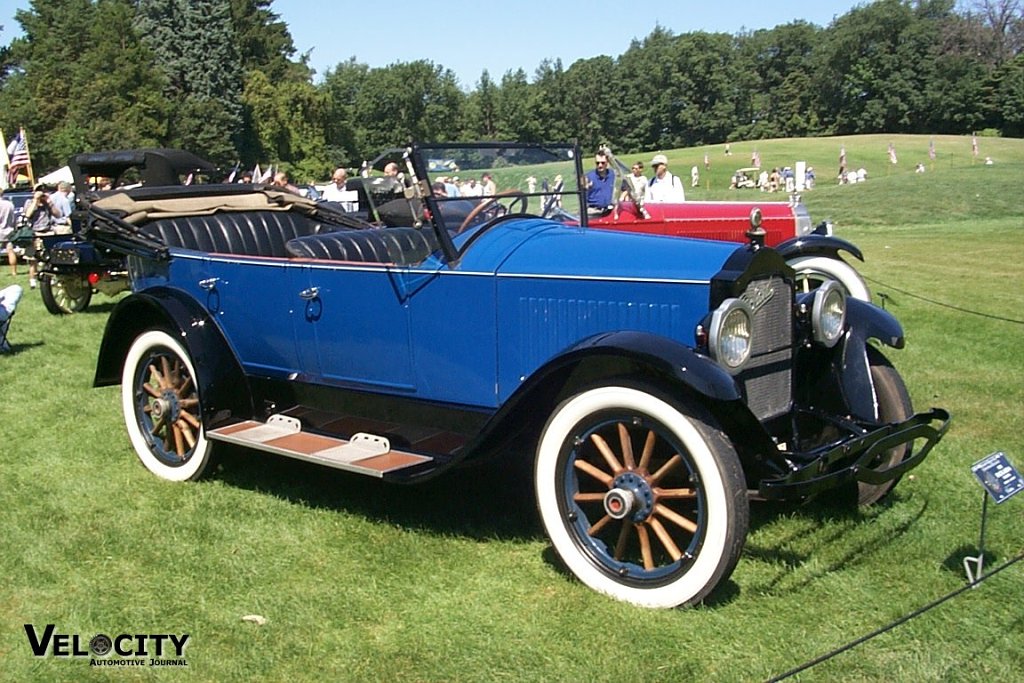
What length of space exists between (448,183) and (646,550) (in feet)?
6.85

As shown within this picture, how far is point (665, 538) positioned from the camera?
137 inches

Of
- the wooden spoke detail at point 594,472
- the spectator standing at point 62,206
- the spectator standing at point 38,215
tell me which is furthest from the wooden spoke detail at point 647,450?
the spectator standing at point 38,215

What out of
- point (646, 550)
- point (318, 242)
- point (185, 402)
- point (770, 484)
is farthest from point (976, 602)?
point (185, 402)

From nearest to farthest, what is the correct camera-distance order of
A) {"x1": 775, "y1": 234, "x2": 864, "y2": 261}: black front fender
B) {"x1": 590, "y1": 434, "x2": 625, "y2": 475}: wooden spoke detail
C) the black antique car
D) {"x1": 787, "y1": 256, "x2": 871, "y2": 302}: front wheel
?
1. {"x1": 590, "y1": 434, "x2": 625, "y2": 475}: wooden spoke detail
2. {"x1": 775, "y1": 234, "x2": 864, "y2": 261}: black front fender
3. {"x1": 787, "y1": 256, "x2": 871, "y2": 302}: front wheel
4. the black antique car

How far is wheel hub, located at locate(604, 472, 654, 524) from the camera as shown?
3512 mm

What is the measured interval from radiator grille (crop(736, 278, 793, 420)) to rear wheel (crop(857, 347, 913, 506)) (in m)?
0.55

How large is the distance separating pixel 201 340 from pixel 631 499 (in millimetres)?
2701

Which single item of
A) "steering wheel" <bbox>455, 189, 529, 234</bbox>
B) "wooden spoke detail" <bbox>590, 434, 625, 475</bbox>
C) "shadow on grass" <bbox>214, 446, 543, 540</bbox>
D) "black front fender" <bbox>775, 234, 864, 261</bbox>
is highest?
"steering wheel" <bbox>455, 189, 529, 234</bbox>

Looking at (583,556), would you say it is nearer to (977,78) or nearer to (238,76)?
(238,76)

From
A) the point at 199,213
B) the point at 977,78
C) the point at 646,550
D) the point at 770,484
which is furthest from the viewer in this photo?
the point at 977,78

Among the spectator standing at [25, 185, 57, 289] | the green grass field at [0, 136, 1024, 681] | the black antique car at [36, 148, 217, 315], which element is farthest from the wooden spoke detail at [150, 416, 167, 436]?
the spectator standing at [25, 185, 57, 289]

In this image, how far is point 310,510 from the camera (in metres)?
4.81

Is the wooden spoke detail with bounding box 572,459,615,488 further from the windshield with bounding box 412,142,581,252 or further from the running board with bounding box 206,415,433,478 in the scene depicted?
the windshield with bounding box 412,142,581,252

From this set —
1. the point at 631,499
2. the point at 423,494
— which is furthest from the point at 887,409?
the point at 423,494
